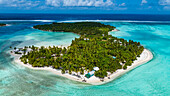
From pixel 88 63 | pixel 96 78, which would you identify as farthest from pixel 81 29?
pixel 96 78

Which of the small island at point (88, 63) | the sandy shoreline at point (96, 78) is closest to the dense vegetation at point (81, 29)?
the small island at point (88, 63)

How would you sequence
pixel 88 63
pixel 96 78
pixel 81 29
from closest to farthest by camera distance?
1. pixel 96 78
2. pixel 88 63
3. pixel 81 29

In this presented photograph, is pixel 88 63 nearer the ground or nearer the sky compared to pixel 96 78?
nearer the sky

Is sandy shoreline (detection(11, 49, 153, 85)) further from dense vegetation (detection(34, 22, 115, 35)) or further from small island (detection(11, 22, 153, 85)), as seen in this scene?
dense vegetation (detection(34, 22, 115, 35))

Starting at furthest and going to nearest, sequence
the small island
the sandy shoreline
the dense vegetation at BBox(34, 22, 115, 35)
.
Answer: the dense vegetation at BBox(34, 22, 115, 35) < the small island < the sandy shoreline

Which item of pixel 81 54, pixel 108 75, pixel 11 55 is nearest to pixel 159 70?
pixel 108 75

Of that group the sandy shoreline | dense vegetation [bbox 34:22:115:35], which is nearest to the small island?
the sandy shoreline

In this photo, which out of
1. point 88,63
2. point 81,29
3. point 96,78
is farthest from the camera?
point 81,29

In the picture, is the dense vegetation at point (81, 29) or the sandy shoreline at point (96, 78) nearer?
the sandy shoreline at point (96, 78)

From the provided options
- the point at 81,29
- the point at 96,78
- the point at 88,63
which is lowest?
the point at 96,78

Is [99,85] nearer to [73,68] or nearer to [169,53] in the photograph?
[73,68]

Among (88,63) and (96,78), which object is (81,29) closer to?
(88,63)

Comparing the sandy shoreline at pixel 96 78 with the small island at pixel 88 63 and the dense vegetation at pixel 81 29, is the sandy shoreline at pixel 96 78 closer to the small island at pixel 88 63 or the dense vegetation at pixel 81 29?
the small island at pixel 88 63
